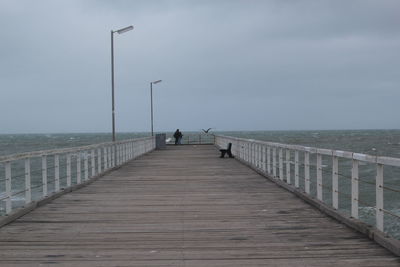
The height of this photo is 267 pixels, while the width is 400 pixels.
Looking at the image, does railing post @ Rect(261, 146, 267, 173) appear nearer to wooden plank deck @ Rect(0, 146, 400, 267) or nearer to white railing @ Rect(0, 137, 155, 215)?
wooden plank deck @ Rect(0, 146, 400, 267)

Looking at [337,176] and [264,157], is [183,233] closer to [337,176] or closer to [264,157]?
[337,176]

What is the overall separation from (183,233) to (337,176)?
269cm

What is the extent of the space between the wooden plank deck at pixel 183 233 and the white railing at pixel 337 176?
43 centimetres

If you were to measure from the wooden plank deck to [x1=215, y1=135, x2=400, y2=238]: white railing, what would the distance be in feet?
1.42

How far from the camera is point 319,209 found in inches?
373

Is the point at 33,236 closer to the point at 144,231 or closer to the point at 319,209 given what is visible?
the point at 144,231

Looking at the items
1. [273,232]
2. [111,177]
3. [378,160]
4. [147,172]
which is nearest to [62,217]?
[273,232]

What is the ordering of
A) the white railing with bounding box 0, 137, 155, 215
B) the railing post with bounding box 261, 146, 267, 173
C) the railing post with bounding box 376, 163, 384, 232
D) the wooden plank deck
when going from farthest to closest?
the railing post with bounding box 261, 146, 267, 173
the white railing with bounding box 0, 137, 155, 215
the railing post with bounding box 376, 163, 384, 232
the wooden plank deck

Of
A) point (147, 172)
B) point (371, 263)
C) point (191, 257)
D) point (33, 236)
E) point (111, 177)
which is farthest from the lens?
point (147, 172)

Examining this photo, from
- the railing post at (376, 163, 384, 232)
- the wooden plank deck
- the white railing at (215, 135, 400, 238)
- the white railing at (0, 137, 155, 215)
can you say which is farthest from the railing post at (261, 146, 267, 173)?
the railing post at (376, 163, 384, 232)

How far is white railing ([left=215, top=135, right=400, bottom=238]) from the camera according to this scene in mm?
6934

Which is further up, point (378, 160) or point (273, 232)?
point (378, 160)

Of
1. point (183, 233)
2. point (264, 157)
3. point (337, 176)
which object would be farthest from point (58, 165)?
point (264, 157)

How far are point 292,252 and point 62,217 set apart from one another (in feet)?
13.5
